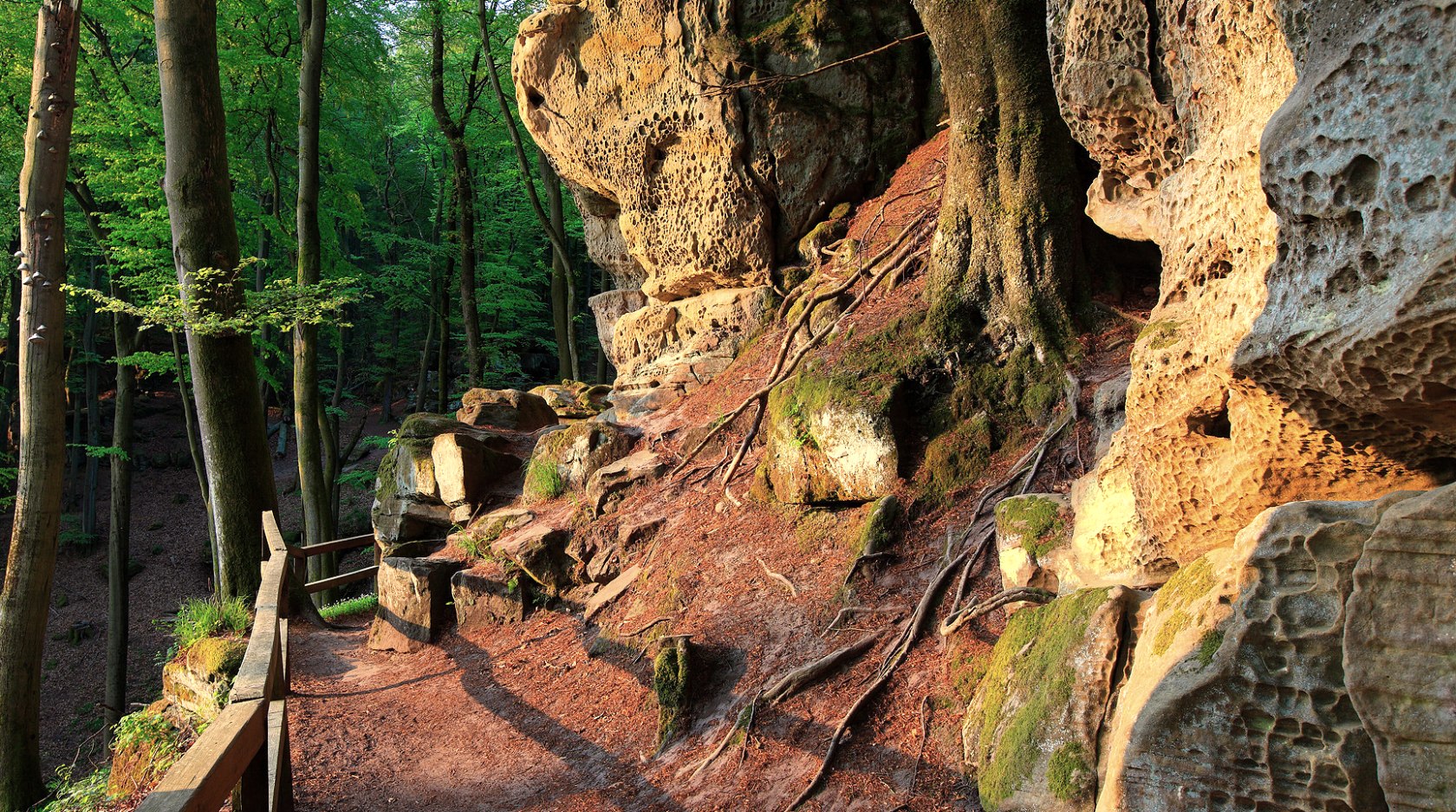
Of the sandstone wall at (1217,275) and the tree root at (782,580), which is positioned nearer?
the sandstone wall at (1217,275)

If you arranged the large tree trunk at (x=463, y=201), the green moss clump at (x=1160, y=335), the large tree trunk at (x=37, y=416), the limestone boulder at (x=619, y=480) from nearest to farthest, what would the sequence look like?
the green moss clump at (x=1160, y=335), the large tree trunk at (x=37, y=416), the limestone boulder at (x=619, y=480), the large tree trunk at (x=463, y=201)

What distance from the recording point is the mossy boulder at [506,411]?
46.0 feet

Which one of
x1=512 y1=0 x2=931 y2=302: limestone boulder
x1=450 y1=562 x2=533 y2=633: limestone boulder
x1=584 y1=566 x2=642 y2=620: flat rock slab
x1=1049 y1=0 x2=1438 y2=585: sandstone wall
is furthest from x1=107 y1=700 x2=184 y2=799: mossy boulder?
x1=512 y1=0 x2=931 y2=302: limestone boulder

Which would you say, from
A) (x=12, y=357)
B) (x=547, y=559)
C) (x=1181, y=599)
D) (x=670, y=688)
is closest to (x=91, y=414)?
(x=12, y=357)

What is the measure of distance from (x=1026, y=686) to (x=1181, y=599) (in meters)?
1.02

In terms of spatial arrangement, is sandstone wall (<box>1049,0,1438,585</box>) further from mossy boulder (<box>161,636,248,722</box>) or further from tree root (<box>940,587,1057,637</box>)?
mossy boulder (<box>161,636,248,722</box>)

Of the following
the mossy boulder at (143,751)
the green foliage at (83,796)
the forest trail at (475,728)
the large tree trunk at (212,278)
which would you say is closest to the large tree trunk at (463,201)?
the large tree trunk at (212,278)

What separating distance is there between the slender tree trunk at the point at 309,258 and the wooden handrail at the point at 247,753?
22.1 feet

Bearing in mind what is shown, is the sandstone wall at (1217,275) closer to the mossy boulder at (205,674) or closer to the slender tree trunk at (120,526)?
the mossy boulder at (205,674)

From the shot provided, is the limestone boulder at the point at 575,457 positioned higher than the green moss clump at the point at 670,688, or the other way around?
the limestone boulder at the point at 575,457

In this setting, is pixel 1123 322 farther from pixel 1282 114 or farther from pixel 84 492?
pixel 84 492

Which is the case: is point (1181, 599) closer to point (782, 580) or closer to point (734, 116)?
point (782, 580)

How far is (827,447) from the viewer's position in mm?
6898

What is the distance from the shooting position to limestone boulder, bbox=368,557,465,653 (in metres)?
9.55
